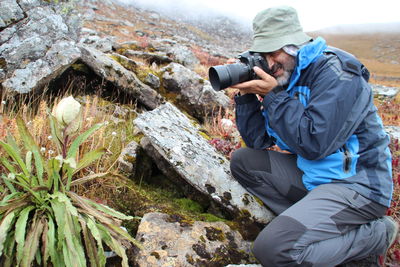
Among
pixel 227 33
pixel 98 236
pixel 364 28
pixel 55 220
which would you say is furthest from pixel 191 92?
pixel 364 28

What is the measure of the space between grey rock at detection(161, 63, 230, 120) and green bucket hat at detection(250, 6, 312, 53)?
135 inches

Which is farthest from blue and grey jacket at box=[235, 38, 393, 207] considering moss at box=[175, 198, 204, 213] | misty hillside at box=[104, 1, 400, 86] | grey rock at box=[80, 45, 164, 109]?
misty hillside at box=[104, 1, 400, 86]

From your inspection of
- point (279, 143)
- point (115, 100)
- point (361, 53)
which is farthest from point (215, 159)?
point (361, 53)

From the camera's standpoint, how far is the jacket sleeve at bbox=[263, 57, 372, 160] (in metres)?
2.54

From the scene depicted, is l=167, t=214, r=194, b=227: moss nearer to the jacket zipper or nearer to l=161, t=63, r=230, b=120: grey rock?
the jacket zipper

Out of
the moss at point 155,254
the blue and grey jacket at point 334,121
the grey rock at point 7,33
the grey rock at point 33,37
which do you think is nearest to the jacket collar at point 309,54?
the blue and grey jacket at point 334,121

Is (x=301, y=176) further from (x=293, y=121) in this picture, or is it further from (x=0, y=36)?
(x=0, y=36)

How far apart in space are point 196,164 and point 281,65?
1409mm

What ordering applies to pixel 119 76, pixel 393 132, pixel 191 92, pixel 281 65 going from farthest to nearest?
1. pixel 191 92
2. pixel 393 132
3. pixel 119 76
4. pixel 281 65

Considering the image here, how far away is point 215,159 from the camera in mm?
3846

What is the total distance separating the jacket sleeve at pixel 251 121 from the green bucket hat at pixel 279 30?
0.70 meters

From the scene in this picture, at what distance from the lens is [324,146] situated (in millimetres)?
2598

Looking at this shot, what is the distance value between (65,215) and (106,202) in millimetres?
841

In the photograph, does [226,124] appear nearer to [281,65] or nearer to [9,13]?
[281,65]
